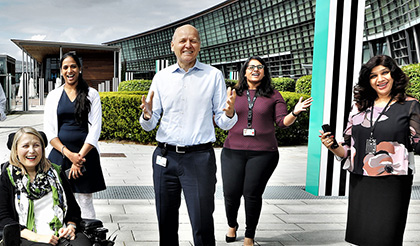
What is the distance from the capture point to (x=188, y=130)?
3346 millimetres

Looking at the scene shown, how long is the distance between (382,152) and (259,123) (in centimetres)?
137

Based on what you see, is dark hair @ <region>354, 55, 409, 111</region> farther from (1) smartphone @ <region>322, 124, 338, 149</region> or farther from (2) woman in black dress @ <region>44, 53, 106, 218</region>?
(2) woman in black dress @ <region>44, 53, 106, 218</region>

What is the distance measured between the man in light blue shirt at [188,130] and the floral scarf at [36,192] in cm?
64

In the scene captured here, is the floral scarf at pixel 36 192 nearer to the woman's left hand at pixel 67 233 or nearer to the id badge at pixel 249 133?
the woman's left hand at pixel 67 233

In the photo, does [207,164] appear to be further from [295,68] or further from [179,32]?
[295,68]

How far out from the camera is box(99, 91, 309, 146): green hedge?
42.4ft

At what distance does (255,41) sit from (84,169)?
69.5 metres

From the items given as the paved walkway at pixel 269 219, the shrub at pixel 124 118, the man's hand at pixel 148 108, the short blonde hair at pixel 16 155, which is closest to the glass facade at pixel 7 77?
the shrub at pixel 124 118

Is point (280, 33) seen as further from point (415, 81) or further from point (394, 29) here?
point (415, 81)

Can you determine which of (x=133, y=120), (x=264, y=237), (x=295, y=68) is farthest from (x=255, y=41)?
(x=264, y=237)

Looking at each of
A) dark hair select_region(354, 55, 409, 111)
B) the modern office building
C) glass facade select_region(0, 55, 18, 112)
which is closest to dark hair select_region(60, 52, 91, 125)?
dark hair select_region(354, 55, 409, 111)

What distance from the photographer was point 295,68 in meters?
62.7

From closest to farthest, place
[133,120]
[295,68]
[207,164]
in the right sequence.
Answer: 1. [207,164]
2. [133,120]
3. [295,68]

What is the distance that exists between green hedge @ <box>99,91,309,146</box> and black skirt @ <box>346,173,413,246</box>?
9.11 metres
